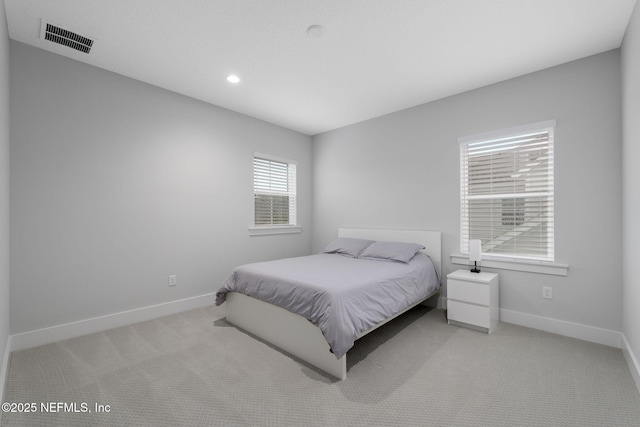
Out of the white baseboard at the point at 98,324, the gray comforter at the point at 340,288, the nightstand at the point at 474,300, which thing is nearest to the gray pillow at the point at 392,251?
the gray comforter at the point at 340,288

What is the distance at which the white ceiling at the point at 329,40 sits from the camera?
80.4 inches

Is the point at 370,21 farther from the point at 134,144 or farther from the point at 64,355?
the point at 64,355

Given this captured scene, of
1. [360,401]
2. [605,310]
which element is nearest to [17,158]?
[360,401]

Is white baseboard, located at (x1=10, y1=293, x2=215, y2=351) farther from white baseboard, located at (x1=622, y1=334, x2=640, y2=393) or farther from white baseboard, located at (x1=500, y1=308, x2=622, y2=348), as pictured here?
white baseboard, located at (x1=622, y1=334, x2=640, y2=393)

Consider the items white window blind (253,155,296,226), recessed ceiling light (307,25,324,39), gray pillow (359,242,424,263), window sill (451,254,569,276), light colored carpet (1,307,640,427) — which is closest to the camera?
light colored carpet (1,307,640,427)

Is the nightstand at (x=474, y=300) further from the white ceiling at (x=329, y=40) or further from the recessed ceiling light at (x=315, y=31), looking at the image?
the recessed ceiling light at (x=315, y=31)

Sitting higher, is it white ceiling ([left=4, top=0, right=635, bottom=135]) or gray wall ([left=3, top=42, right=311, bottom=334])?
white ceiling ([left=4, top=0, right=635, bottom=135])

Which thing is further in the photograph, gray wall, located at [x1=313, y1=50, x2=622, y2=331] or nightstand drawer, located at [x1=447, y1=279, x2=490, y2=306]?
nightstand drawer, located at [x1=447, y1=279, x2=490, y2=306]

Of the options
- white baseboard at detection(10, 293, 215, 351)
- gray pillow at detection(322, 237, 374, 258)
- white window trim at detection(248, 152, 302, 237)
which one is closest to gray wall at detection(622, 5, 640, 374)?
gray pillow at detection(322, 237, 374, 258)

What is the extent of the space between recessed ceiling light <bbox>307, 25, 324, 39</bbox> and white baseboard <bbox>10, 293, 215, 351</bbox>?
3.20 m

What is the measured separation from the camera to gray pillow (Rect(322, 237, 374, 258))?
3832 mm

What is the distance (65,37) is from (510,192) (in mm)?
4436

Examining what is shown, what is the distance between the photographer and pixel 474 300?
2.86 metres

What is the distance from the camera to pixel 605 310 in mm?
2562
